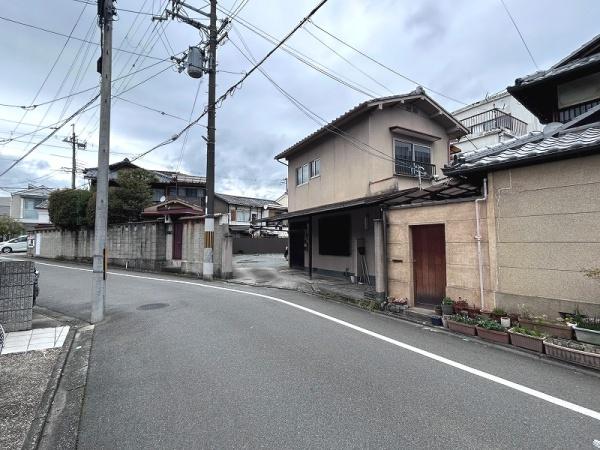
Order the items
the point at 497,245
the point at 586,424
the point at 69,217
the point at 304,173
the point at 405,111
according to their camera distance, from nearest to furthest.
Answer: the point at 586,424 < the point at 497,245 < the point at 405,111 < the point at 304,173 < the point at 69,217

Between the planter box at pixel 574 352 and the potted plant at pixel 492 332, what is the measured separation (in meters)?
0.65

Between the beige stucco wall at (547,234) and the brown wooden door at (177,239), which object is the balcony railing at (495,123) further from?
the brown wooden door at (177,239)

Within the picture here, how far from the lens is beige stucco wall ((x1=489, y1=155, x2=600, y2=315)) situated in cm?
579

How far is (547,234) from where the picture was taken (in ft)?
20.6

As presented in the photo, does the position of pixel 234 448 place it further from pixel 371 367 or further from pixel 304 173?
pixel 304 173

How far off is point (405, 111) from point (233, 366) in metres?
13.2

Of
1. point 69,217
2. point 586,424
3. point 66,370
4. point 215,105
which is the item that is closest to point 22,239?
point 69,217

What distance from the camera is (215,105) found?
48.2 ft

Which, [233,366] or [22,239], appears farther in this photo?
[22,239]

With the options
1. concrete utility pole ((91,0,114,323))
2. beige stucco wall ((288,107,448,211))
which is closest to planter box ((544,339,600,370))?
beige stucco wall ((288,107,448,211))

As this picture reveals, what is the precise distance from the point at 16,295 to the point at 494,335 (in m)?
9.31

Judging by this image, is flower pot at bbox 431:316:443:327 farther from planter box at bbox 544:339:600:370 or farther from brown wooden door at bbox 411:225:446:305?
planter box at bbox 544:339:600:370

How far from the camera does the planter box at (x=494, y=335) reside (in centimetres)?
588

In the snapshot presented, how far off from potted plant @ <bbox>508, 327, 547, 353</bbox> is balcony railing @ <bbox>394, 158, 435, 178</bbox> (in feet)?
29.2
